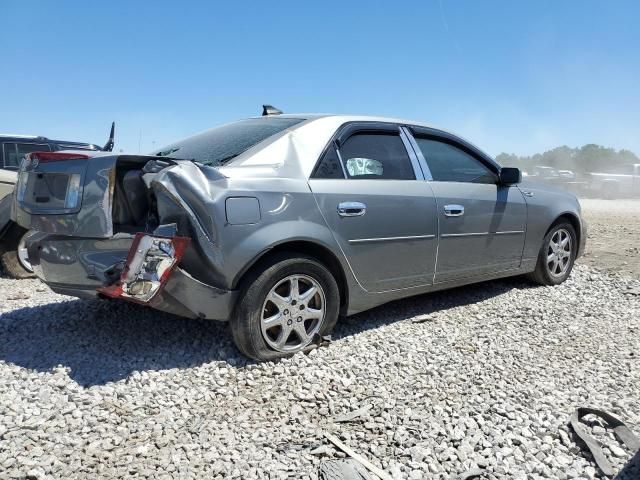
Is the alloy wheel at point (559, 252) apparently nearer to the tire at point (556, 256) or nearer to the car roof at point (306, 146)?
the tire at point (556, 256)

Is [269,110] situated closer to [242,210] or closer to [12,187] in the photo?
[242,210]

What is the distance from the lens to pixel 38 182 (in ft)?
11.7

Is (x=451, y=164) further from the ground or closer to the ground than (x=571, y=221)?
further from the ground

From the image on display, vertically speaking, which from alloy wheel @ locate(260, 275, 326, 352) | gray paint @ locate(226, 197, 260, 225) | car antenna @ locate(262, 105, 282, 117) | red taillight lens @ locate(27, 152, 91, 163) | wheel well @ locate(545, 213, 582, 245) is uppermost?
car antenna @ locate(262, 105, 282, 117)

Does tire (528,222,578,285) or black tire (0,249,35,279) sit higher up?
tire (528,222,578,285)

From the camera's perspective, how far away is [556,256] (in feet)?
19.0

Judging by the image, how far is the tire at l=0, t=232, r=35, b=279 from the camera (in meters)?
5.79

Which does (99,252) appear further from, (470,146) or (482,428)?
(470,146)

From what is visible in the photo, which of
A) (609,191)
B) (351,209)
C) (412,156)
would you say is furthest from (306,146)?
(609,191)

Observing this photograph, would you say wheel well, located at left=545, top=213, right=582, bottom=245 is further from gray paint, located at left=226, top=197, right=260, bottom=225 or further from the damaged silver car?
gray paint, located at left=226, top=197, right=260, bottom=225

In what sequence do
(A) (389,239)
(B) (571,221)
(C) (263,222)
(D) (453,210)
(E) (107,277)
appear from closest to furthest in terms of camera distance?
(E) (107,277) < (C) (263,222) < (A) (389,239) < (D) (453,210) < (B) (571,221)

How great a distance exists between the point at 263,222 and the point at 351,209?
0.73 m

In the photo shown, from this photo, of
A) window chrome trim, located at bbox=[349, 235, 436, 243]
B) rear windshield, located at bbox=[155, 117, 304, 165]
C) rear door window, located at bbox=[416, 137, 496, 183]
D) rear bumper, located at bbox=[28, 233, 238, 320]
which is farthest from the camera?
rear door window, located at bbox=[416, 137, 496, 183]

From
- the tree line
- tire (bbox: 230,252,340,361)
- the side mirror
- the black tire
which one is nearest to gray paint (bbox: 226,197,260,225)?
tire (bbox: 230,252,340,361)
